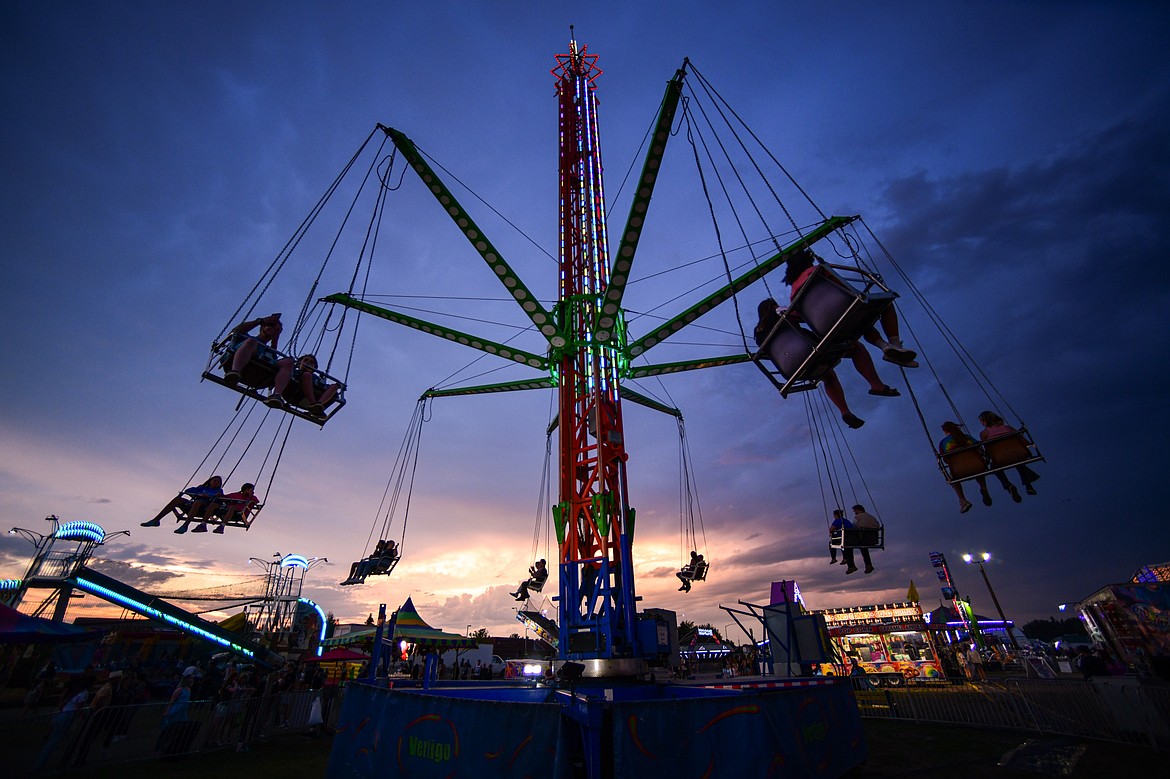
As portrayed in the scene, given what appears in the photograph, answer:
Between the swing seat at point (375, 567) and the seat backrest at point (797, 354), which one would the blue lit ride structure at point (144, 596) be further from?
the seat backrest at point (797, 354)

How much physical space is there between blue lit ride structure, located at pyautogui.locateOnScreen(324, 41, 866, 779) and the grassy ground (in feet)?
4.46

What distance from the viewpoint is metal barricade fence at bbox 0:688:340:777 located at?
24.6ft

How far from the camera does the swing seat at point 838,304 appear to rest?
5602 millimetres

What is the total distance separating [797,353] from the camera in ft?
20.4

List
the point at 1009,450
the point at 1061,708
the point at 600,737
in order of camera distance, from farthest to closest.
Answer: the point at 1061,708 → the point at 1009,450 → the point at 600,737

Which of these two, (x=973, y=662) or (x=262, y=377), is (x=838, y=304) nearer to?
(x=262, y=377)

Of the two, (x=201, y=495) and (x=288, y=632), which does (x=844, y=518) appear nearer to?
(x=201, y=495)

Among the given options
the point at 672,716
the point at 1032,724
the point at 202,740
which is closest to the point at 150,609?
the point at 202,740

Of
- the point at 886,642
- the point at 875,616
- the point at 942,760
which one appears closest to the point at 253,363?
the point at 942,760

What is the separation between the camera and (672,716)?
485 cm

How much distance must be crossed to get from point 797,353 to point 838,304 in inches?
31.3

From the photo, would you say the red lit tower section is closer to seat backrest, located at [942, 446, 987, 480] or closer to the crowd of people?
seat backrest, located at [942, 446, 987, 480]

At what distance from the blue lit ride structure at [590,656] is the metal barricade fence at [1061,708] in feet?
16.5

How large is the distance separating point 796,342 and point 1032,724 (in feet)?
37.3
